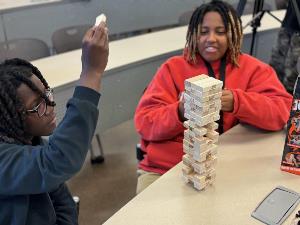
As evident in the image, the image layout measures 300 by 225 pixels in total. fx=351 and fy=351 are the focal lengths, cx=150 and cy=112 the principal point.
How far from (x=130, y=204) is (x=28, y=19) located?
10.4 ft

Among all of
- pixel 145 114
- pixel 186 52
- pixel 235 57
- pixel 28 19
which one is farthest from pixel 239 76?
pixel 28 19

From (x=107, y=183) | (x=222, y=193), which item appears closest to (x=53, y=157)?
(x=222, y=193)

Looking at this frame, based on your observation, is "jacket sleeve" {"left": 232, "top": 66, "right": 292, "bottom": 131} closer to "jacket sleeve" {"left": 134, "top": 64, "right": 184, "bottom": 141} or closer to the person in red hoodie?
the person in red hoodie

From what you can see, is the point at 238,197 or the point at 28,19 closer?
the point at 238,197

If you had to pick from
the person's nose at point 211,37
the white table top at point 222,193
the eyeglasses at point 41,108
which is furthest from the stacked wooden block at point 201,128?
the person's nose at point 211,37

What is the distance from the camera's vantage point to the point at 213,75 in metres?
1.44

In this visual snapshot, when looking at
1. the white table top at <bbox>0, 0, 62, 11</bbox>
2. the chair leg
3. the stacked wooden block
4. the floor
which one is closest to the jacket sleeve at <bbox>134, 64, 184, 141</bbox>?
the stacked wooden block

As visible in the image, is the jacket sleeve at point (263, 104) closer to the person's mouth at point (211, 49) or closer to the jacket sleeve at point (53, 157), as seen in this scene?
the person's mouth at point (211, 49)

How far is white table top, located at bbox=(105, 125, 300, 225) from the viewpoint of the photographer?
3.02 ft

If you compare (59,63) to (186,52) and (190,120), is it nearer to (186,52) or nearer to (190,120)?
(186,52)

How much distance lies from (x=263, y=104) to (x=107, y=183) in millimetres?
1327

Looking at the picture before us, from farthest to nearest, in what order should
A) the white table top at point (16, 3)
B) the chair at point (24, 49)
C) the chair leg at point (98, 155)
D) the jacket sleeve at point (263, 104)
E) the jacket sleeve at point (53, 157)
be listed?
the white table top at point (16, 3) → the chair leg at point (98, 155) → the chair at point (24, 49) → the jacket sleeve at point (263, 104) → the jacket sleeve at point (53, 157)

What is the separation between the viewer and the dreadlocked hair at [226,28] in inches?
56.0

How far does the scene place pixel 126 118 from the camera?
2359mm
